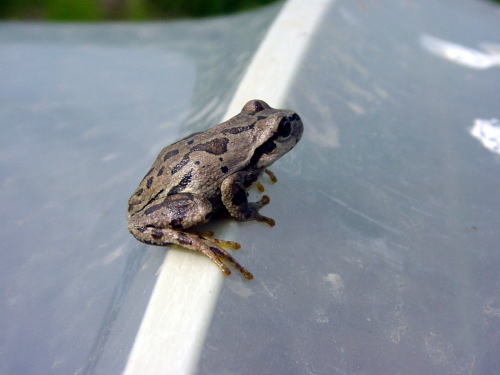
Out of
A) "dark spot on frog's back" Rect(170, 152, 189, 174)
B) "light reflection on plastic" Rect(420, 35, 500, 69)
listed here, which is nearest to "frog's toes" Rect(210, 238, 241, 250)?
"dark spot on frog's back" Rect(170, 152, 189, 174)

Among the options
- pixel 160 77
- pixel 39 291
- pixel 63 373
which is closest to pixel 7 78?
pixel 160 77

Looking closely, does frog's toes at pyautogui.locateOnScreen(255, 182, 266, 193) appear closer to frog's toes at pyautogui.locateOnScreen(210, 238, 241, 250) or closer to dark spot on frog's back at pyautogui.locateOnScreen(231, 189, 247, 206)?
dark spot on frog's back at pyautogui.locateOnScreen(231, 189, 247, 206)

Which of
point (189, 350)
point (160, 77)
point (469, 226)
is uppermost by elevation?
point (469, 226)

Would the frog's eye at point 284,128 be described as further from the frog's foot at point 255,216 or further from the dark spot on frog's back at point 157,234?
the dark spot on frog's back at point 157,234

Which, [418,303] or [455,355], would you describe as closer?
[455,355]

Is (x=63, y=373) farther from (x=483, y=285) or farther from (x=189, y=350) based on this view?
(x=483, y=285)

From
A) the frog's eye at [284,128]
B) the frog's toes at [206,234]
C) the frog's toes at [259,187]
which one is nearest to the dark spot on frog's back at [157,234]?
the frog's toes at [206,234]
